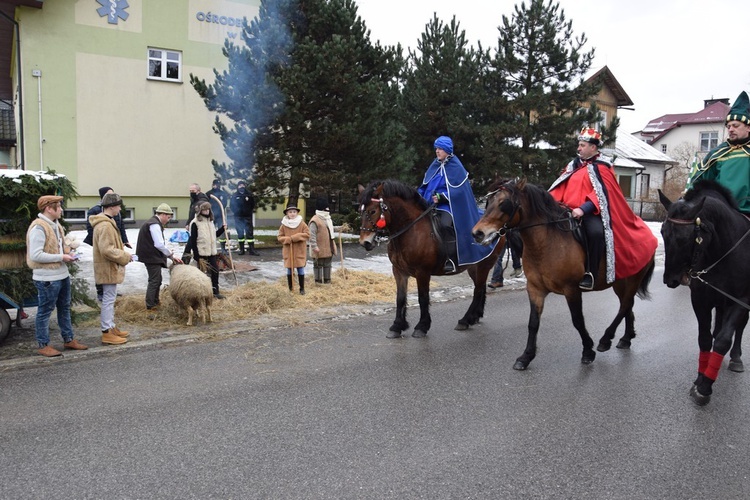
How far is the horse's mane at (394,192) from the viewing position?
6809 mm

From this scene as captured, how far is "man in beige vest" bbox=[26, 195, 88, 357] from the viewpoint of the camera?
5758 millimetres

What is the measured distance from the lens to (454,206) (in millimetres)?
7273

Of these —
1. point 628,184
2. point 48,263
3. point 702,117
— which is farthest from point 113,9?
point 702,117

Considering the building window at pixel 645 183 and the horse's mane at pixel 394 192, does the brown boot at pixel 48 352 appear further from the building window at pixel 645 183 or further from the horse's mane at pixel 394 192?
the building window at pixel 645 183

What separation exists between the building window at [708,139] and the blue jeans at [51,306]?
200ft

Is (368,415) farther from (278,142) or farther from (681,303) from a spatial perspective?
(278,142)

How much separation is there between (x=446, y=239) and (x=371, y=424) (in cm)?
339

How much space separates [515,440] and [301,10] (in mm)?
13576

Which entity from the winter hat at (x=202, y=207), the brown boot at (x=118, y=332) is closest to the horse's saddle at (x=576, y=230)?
the brown boot at (x=118, y=332)

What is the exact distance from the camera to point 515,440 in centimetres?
402

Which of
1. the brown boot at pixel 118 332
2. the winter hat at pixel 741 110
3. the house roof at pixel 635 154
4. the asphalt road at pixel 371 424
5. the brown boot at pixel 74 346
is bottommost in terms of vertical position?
the asphalt road at pixel 371 424

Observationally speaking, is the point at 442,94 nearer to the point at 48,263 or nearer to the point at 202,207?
the point at 202,207

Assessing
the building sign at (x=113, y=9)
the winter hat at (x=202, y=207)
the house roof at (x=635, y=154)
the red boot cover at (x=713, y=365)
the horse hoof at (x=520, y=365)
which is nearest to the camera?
the red boot cover at (x=713, y=365)

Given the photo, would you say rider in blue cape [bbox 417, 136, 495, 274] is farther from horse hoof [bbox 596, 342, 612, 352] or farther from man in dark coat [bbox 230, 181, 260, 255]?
man in dark coat [bbox 230, 181, 260, 255]
